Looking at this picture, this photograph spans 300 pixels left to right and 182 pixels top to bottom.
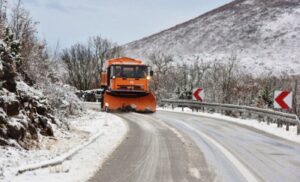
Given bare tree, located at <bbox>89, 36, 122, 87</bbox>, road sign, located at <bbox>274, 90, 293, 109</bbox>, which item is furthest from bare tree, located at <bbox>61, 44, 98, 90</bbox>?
road sign, located at <bbox>274, 90, 293, 109</bbox>

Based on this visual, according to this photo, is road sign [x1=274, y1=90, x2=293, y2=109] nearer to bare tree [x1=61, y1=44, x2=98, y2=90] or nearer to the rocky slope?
the rocky slope

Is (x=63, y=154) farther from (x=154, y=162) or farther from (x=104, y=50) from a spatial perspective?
(x=104, y=50)

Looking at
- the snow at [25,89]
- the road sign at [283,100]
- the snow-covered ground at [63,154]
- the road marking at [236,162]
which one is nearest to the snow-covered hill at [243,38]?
the road sign at [283,100]

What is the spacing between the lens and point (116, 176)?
8250mm

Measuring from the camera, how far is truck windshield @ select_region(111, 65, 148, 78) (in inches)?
1063

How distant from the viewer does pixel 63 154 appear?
32.6 ft

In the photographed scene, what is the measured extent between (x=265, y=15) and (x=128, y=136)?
13089cm

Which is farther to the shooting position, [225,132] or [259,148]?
[225,132]

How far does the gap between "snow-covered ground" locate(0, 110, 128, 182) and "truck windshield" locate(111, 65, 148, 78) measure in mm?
11676

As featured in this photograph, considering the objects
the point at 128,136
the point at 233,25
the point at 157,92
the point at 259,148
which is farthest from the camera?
the point at 233,25

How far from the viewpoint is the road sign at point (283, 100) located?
17.7 metres

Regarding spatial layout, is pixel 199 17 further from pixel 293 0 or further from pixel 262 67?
pixel 262 67

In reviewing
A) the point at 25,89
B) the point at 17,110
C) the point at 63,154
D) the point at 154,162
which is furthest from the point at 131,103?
the point at 154,162

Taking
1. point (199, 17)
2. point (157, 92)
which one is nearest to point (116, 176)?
point (157, 92)
